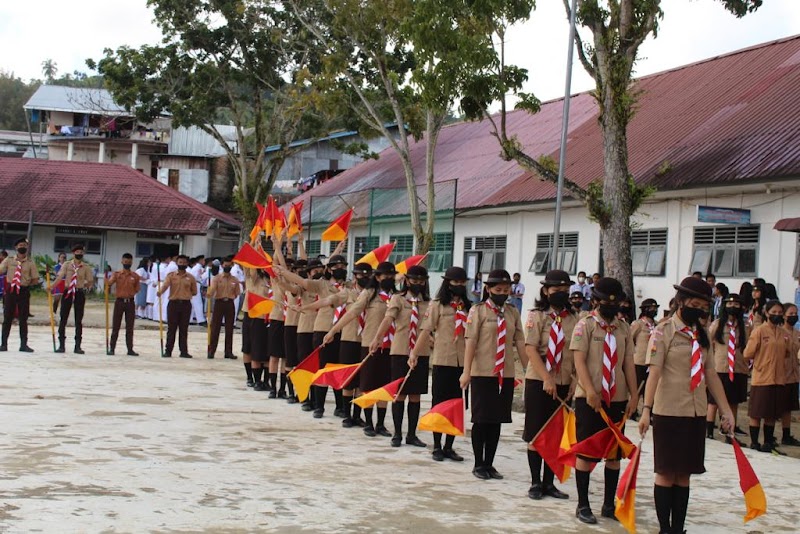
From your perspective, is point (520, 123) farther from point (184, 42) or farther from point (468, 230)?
point (184, 42)

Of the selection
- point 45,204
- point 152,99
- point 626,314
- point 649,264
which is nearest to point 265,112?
point 152,99

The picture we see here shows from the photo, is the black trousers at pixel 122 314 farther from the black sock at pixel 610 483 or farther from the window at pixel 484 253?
the black sock at pixel 610 483

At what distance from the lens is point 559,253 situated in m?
26.2

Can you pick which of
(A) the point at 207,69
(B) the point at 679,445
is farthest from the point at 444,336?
(A) the point at 207,69

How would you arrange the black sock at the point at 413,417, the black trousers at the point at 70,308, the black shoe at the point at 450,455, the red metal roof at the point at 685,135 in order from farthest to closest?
the red metal roof at the point at 685,135
the black trousers at the point at 70,308
the black sock at the point at 413,417
the black shoe at the point at 450,455

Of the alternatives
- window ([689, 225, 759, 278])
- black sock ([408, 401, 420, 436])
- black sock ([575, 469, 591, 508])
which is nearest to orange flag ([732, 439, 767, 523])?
black sock ([575, 469, 591, 508])

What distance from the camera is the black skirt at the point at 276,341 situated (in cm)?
1467

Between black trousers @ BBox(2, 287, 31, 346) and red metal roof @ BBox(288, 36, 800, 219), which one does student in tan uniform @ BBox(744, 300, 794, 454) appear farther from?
black trousers @ BBox(2, 287, 31, 346)

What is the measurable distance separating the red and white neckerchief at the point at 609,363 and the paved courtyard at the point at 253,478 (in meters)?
0.94

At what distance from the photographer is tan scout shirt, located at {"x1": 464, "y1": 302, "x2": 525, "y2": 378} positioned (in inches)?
362

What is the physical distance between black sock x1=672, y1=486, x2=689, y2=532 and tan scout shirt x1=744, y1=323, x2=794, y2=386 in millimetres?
5381

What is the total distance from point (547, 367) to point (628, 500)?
5.46ft

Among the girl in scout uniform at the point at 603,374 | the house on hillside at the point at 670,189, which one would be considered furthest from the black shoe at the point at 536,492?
the house on hillside at the point at 670,189

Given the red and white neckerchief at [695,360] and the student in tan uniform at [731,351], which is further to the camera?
the student in tan uniform at [731,351]
